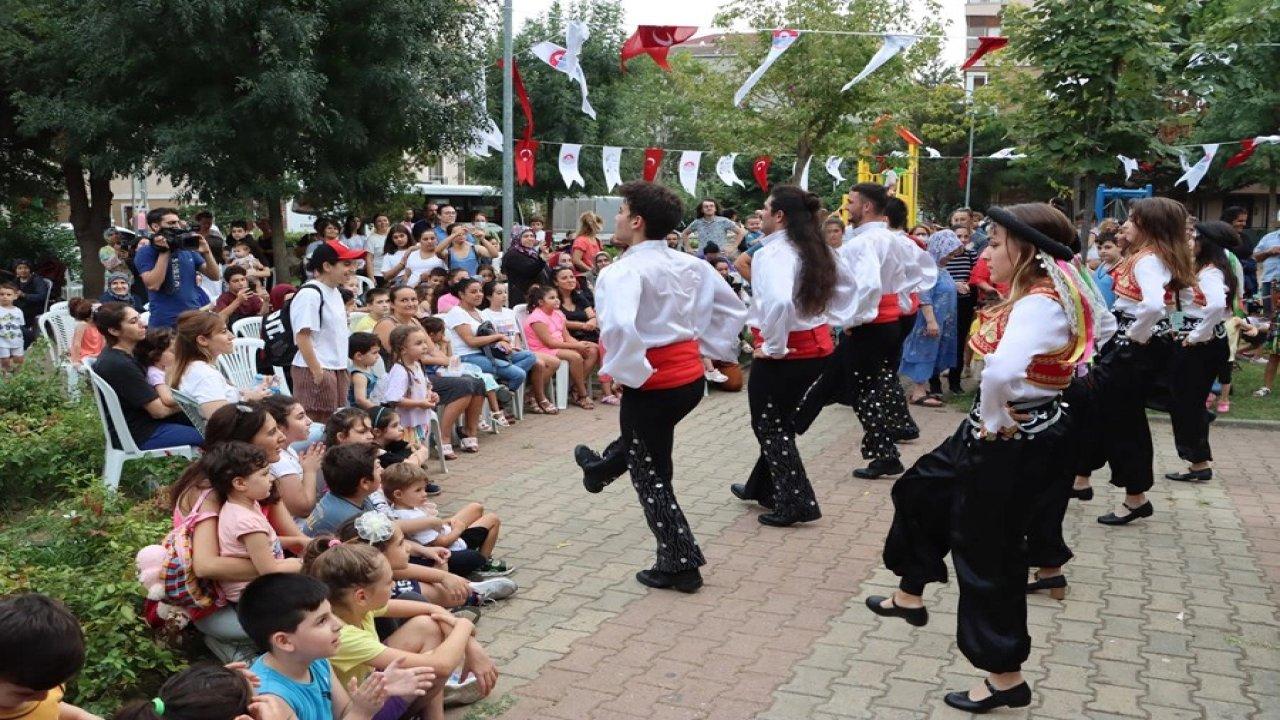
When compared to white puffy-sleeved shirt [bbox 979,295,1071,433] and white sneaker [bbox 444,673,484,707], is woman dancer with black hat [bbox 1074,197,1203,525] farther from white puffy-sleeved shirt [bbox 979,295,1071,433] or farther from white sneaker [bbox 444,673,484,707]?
white sneaker [bbox 444,673,484,707]

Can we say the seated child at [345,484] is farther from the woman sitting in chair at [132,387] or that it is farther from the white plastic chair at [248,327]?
the white plastic chair at [248,327]

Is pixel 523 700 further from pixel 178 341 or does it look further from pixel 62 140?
pixel 62 140

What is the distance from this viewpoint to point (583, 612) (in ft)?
17.3

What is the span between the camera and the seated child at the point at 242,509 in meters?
4.10

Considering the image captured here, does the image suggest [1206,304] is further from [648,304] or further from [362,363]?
[362,363]

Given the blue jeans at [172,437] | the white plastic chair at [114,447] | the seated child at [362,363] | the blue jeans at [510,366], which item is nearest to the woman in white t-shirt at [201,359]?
the blue jeans at [172,437]

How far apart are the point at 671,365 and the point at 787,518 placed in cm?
162

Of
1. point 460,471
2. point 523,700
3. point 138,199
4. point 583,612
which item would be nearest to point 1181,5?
point 460,471

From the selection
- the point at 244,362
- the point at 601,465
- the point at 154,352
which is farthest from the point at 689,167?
the point at 601,465

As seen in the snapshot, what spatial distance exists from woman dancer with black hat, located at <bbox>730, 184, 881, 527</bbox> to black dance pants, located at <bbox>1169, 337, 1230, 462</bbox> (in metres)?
2.22

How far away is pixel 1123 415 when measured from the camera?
6648 millimetres

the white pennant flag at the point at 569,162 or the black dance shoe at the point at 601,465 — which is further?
the white pennant flag at the point at 569,162

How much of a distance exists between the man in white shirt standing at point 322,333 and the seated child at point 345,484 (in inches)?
89.5

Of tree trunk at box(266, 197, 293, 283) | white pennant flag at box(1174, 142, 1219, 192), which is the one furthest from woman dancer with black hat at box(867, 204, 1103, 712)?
white pennant flag at box(1174, 142, 1219, 192)
